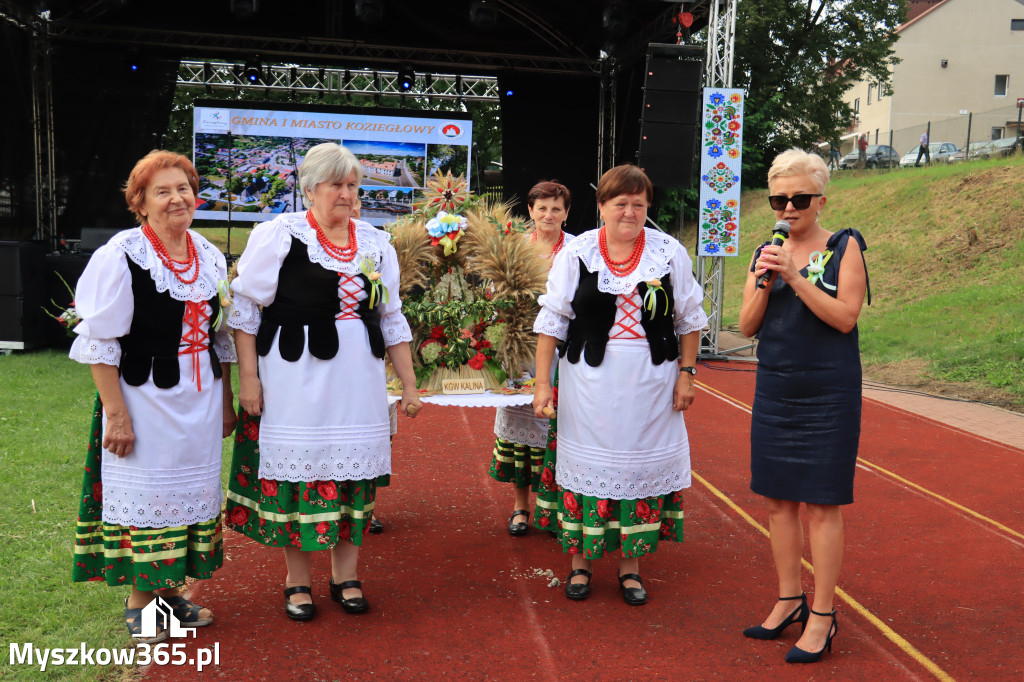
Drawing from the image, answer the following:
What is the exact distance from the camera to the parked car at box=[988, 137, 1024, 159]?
18.8 metres

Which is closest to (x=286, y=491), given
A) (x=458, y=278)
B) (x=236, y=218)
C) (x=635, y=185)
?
(x=458, y=278)

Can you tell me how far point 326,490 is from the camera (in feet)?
10.5

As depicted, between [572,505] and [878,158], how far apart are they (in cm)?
2596

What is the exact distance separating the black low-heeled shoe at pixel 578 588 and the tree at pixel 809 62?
2425cm

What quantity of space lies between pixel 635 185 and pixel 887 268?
14.6m

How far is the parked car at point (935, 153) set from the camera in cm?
2252

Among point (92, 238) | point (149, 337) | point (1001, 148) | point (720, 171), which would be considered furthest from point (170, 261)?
point (1001, 148)

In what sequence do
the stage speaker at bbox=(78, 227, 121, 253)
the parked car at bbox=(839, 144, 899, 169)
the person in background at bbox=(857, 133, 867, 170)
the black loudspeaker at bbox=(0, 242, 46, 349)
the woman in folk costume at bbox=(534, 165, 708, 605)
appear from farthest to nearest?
1. the person in background at bbox=(857, 133, 867, 170)
2. the parked car at bbox=(839, 144, 899, 169)
3. the stage speaker at bbox=(78, 227, 121, 253)
4. the black loudspeaker at bbox=(0, 242, 46, 349)
5. the woman in folk costume at bbox=(534, 165, 708, 605)

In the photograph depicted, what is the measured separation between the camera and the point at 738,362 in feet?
36.7

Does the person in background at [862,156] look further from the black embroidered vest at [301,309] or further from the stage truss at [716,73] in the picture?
the black embroidered vest at [301,309]

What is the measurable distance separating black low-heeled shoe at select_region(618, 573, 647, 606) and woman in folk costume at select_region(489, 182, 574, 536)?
0.94 metres

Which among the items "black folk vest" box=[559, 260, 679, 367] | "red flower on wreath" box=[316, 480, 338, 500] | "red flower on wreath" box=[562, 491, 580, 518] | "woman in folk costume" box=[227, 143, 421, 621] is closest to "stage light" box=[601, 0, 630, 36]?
"black folk vest" box=[559, 260, 679, 367]

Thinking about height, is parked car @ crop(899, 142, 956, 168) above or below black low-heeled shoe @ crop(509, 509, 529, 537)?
above

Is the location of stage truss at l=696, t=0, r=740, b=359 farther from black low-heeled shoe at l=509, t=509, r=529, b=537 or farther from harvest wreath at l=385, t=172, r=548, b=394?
harvest wreath at l=385, t=172, r=548, b=394
